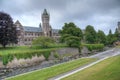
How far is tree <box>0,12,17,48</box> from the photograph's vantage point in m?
61.7

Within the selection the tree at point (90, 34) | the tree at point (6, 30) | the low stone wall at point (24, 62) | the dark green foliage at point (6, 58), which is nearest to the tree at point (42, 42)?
the tree at point (6, 30)

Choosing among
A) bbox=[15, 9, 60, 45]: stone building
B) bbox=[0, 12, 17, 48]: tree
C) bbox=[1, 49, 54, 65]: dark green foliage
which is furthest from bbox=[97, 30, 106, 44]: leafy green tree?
bbox=[1, 49, 54, 65]: dark green foliage

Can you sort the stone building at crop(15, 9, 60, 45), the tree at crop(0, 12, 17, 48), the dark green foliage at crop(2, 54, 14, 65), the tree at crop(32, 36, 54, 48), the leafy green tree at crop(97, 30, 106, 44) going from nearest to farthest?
the dark green foliage at crop(2, 54, 14, 65)
the tree at crop(0, 12, 17, 48)
the tree at crop(32, 36, 54, 48)
the stone building at crop(15, 9, 60, 45)
the leafy green tree at crop(97, 30, 106, 44)

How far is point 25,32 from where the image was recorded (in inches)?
4141

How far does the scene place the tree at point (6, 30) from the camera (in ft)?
202

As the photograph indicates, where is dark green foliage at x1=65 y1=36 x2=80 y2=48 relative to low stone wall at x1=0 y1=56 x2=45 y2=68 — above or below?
above

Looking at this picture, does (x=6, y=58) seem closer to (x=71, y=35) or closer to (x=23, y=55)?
(x=23, y=55)

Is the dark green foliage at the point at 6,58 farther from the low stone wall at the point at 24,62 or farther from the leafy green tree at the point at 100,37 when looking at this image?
the leafy green tree at the point at 100,37

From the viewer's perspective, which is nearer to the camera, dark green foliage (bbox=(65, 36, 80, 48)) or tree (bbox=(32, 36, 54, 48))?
tree (bbox=(32, 36, 54, 48))

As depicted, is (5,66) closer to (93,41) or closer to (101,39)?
(93,41)

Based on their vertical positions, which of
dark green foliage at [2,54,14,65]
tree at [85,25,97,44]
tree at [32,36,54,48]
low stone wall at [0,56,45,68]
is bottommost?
low stone wall at [0,56,45,68]

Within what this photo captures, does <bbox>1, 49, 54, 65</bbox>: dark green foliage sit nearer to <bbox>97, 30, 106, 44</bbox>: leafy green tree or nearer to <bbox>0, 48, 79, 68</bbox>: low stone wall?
<bbox>0, 48, 79, 68</bbox>: low stone wall

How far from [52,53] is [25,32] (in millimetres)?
48634

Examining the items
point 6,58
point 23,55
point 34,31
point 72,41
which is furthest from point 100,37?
point 6,58
